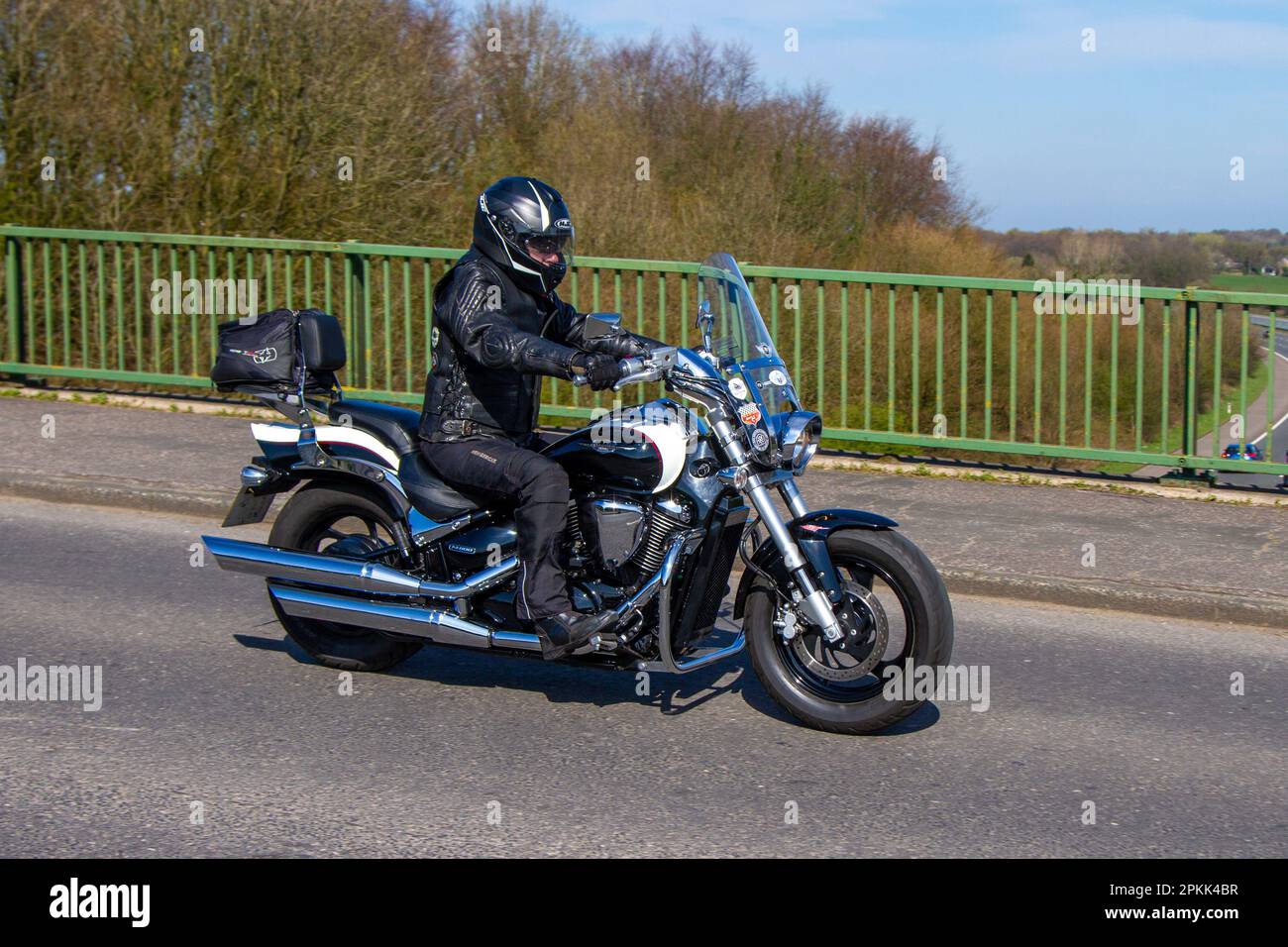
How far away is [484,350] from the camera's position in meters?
5.34

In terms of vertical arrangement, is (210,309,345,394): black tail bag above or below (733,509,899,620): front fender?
above

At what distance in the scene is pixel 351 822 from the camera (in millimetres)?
4535

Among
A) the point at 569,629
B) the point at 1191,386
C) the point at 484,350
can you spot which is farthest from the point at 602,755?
the point at 1191,386

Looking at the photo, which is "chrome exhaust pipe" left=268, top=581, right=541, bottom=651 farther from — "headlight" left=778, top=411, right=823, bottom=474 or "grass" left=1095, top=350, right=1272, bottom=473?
"grass" left=1095, top=350, right=1272, bottom=473

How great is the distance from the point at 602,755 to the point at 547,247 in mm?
1883

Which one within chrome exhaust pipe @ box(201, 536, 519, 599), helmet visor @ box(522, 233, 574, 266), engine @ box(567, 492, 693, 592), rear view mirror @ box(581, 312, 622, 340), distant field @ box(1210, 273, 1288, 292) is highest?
distant field @ box(1210, 273, 1288, 292)

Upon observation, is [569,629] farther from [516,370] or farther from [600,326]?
[600,326]

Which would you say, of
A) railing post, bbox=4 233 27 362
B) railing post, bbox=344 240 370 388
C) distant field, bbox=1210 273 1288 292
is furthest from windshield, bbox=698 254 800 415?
railing post, bbox=4 233 27 362

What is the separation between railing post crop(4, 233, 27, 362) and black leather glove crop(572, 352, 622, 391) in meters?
9.76

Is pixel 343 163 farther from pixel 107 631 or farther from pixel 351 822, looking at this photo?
pixel 351 822

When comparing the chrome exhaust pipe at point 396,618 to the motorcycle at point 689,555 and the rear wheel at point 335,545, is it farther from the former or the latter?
the rear wheel at point 335,545

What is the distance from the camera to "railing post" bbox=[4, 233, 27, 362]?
1314 centimetres

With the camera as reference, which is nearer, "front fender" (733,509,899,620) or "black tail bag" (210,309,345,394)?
"front fender" (733,509,899,620)
